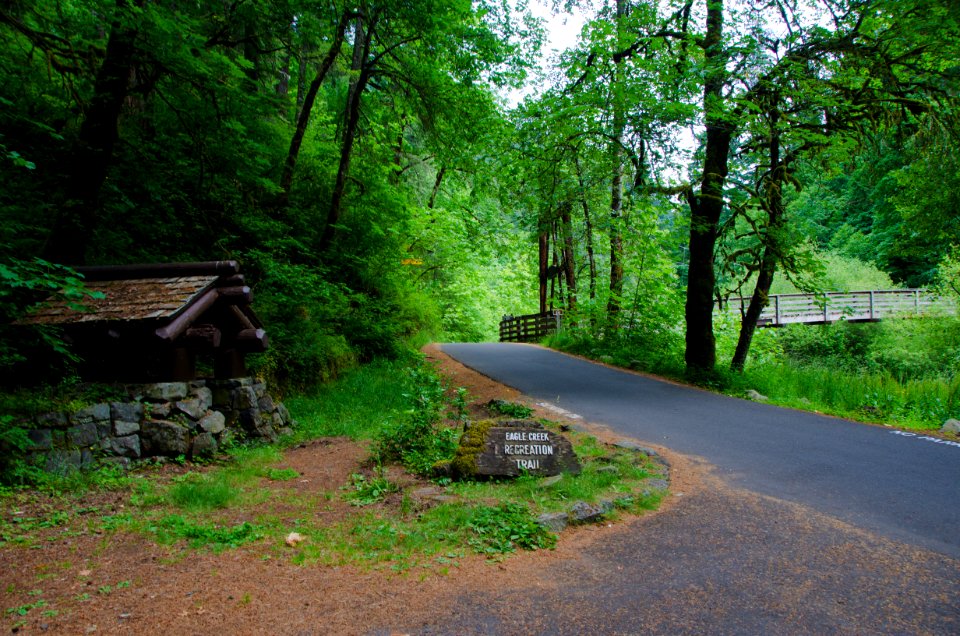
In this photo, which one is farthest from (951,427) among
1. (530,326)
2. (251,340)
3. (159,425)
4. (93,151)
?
(530,326)

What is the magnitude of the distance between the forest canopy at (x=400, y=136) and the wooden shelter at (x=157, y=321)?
518 mm

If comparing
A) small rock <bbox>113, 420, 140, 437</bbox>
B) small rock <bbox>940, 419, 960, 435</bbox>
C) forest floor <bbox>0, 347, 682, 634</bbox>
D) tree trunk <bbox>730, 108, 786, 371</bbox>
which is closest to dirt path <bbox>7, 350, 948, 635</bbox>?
forest floor <bbox>0, 347, 682, 634</bbox>

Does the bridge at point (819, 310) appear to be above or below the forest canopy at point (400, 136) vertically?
below

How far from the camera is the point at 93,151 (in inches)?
284

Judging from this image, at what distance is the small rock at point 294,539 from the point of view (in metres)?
4.16

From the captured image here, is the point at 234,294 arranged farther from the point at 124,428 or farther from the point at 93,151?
the point at 93,151

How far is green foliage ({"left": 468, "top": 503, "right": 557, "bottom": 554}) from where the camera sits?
4.16 m

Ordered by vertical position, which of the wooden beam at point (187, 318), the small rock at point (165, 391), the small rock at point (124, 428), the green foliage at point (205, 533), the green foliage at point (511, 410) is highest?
the wooden beam at point (187, 318)

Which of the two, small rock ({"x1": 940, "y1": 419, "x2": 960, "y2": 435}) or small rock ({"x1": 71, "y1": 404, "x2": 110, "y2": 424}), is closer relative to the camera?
small rock ({"x1": 71, "y1": 404, "x2": 110, "y2": 424})

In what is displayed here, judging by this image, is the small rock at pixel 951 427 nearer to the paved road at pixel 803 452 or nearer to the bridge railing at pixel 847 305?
the paved road at pixel 803 452

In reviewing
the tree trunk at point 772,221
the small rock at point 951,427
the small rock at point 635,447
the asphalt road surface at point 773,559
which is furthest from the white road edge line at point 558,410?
the tree trunk at point 772,221

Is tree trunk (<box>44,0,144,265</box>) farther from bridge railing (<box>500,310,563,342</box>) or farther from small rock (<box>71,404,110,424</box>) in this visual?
bridge railing (<box>500,310,563,342</box>)

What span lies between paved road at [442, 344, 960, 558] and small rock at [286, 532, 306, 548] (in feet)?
13.9

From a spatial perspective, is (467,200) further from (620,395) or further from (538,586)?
(538,586)
